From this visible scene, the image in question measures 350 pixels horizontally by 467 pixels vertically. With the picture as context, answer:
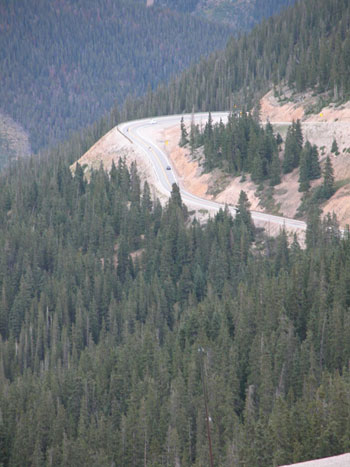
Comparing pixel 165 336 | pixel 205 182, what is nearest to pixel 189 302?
pixel 165 336

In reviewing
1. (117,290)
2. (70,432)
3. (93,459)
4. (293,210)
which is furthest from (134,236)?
(93,459)

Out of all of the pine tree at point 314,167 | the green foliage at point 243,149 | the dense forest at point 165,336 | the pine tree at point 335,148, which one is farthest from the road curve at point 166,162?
the pine tree at point 335,148

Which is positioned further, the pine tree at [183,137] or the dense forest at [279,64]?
the pine tree at [183,137]

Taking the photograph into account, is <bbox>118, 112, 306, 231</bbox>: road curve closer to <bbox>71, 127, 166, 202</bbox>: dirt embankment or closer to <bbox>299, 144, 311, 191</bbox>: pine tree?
<bbox>71, 127, 166, 202</bbox>: dirt embankment

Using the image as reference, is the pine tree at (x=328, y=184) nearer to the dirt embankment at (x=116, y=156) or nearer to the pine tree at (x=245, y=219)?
the pine tree at (x=245, y=219)

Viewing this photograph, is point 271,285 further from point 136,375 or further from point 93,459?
point 93,459

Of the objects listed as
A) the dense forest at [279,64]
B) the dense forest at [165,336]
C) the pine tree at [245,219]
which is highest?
the dense forest at [279,64]
